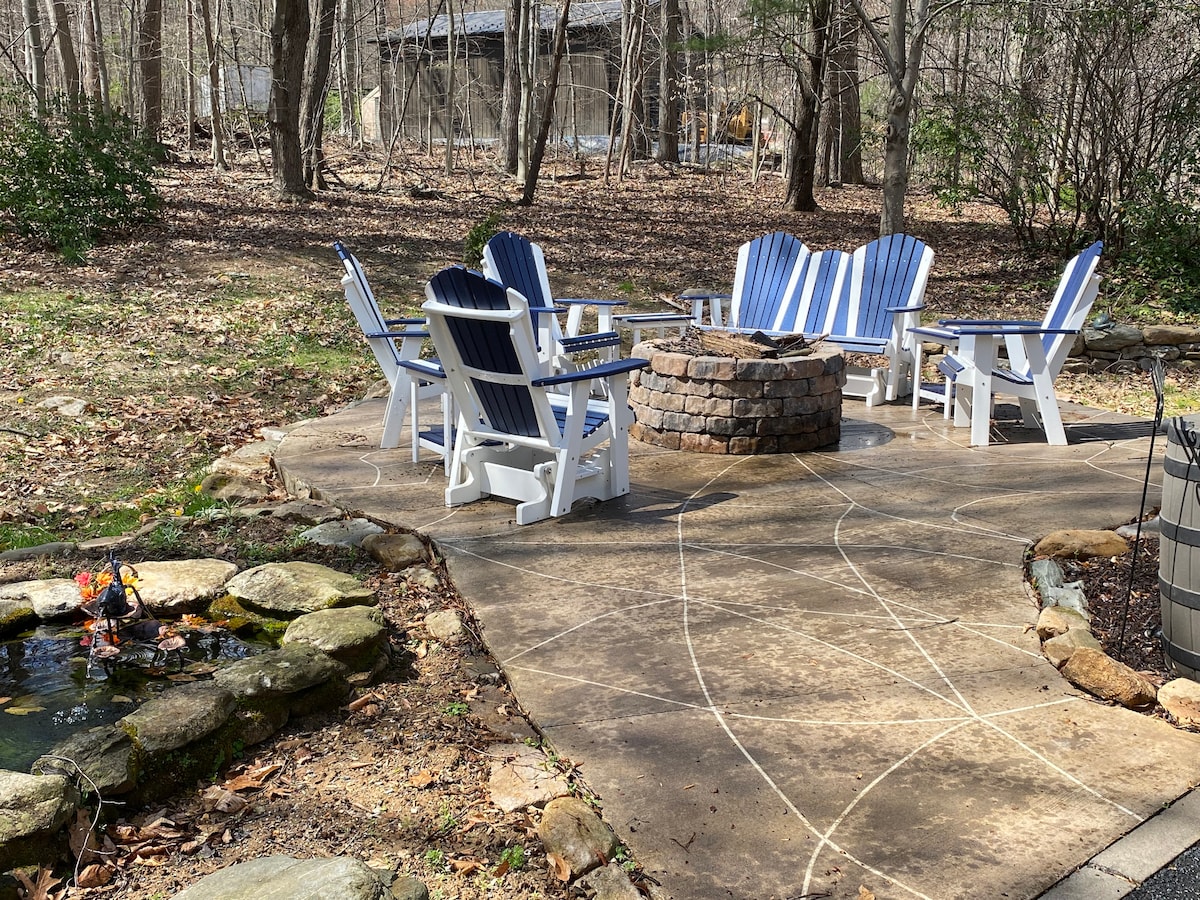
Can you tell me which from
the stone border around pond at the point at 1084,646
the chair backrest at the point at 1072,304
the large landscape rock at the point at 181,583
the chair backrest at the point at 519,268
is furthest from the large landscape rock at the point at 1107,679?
the chair backrest at the point at 519,268

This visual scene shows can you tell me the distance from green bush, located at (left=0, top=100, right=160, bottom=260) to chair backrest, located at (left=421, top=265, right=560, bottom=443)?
24.1ft

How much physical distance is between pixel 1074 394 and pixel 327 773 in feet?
22.6

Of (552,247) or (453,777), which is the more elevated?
(552,247)

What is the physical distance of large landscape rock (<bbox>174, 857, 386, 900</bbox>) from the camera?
77.4 inches

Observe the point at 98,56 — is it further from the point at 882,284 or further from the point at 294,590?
the point at 294,590

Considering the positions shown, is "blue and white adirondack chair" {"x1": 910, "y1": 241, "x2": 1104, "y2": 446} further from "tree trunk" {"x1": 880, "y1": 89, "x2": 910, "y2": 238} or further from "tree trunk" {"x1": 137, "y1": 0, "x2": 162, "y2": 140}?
"tree trunk" {"x1": 137, "y1": 0, "x2": 162, "y2": 140}

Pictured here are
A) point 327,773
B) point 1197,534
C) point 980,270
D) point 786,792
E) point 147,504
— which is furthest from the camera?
point 980,270

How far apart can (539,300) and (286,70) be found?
26.5 ft

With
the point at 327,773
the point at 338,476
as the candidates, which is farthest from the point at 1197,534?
the point at 338,476

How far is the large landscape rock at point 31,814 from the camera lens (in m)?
2.17

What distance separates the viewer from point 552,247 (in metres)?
12.7

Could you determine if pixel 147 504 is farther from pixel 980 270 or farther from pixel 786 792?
pixel 980 270

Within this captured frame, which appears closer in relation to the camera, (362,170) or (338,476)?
(338,476)

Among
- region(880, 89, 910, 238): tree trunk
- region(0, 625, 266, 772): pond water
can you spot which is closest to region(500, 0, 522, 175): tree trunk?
region(880, 89, 910, 238): tree trunk
